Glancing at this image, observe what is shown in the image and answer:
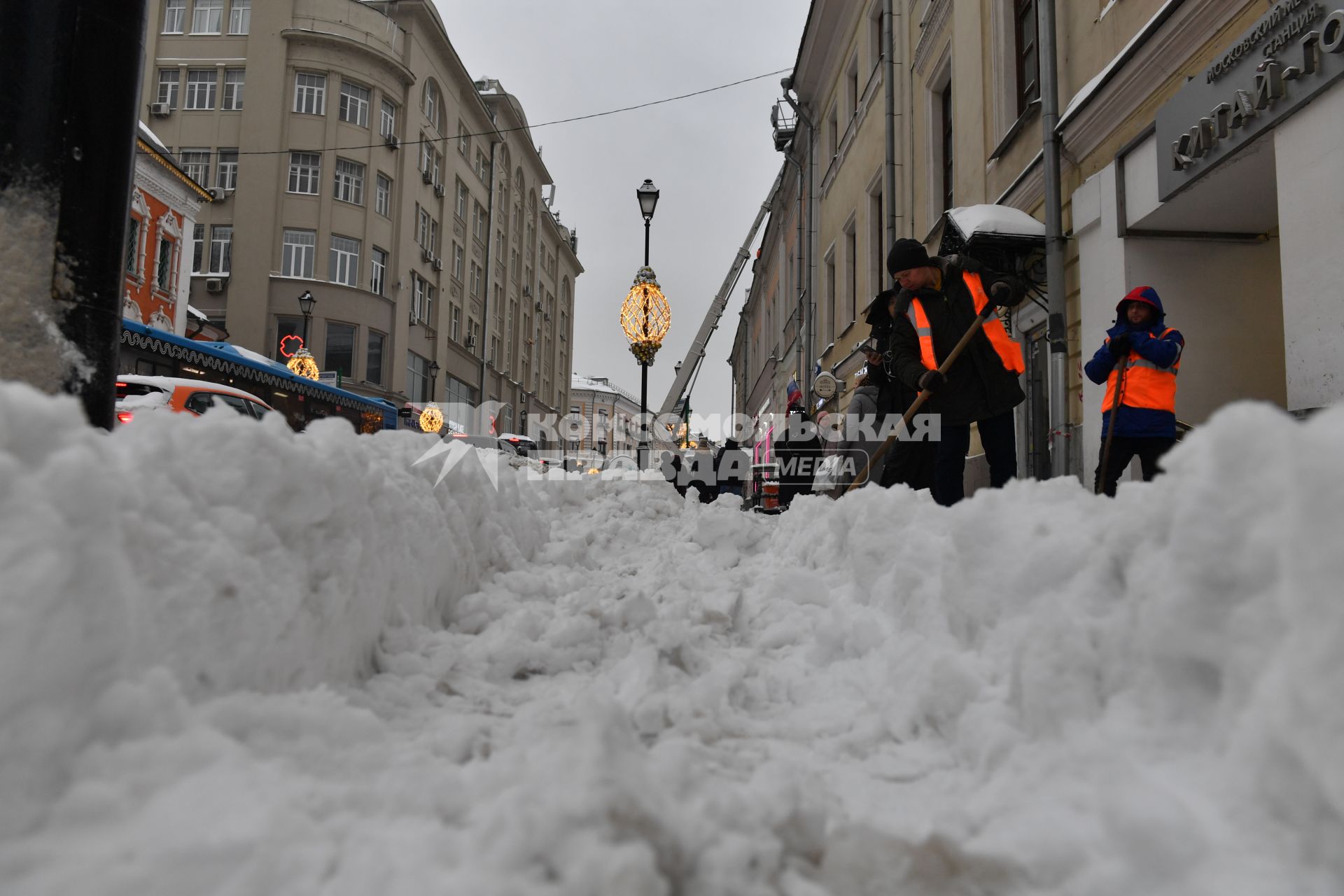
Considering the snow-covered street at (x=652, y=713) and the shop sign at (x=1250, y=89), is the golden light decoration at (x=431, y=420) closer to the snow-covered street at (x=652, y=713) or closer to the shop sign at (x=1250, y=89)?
the shop sign at (x=1250, y=89)

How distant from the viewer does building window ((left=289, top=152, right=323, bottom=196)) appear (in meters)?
30.0

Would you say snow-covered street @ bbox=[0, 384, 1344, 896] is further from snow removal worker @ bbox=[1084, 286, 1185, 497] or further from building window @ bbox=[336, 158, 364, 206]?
building window @ bbox=[336, 158, 364, 206]

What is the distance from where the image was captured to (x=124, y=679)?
1147 millimetres

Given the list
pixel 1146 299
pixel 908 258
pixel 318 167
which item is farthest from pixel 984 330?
pixel 318 167

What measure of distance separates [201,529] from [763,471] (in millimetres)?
9968

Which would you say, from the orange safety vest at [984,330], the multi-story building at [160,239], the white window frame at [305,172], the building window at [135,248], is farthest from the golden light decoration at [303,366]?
the orange safety vest at [984,330]

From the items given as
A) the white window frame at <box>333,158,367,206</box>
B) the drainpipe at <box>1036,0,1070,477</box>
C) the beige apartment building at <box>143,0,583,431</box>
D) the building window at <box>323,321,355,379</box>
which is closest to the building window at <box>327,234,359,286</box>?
the beige apartment building at <box>143,0,583,431</box>

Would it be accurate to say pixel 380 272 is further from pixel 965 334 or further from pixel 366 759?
pixel 366 759

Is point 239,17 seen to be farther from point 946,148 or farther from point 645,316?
point 946,148

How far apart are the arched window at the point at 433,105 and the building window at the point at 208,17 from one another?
8.05 metres

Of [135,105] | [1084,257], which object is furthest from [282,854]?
[1084,257]

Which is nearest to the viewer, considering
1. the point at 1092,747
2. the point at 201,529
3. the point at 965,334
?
the point at 1092,747

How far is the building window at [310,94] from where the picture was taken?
3027 centimetres

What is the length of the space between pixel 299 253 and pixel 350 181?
3851mm
